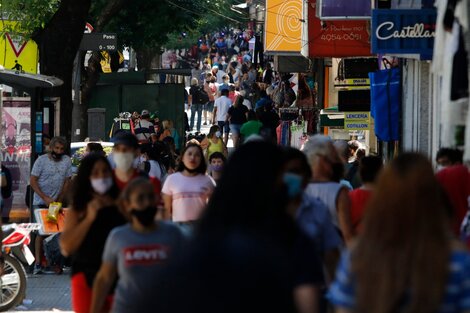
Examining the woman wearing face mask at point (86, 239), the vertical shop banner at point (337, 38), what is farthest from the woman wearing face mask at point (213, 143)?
the woman wearing face mask at point (86, 239)

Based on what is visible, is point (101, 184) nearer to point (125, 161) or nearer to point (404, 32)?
point (125, 161)

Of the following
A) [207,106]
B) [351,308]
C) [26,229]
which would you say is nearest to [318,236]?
[351,308]

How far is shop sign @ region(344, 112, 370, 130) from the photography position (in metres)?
23.6

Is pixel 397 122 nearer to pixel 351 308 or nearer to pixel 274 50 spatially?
pixel 274 50

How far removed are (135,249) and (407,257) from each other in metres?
3.17

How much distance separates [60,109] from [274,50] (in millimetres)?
7895

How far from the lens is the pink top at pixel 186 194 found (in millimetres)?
12039

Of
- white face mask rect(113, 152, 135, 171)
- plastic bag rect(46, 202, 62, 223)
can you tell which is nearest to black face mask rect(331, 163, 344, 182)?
white face mask rect(113, 152, 135, 171)

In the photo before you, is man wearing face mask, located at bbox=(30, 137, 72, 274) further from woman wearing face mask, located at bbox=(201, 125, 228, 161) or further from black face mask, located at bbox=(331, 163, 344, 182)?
woman wearing face mask, located at bbox=(201, 125, 228, 161)

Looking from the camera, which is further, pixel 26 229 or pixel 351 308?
pixel 26 229

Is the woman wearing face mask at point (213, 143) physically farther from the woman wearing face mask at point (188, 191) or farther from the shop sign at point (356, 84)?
the woman wearing face mask at point (188, 191)

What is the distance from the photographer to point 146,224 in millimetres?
7910

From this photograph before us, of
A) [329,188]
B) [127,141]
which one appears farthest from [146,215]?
[127,141]

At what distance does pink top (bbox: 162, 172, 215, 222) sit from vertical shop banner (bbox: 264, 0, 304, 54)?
53.9 feet
